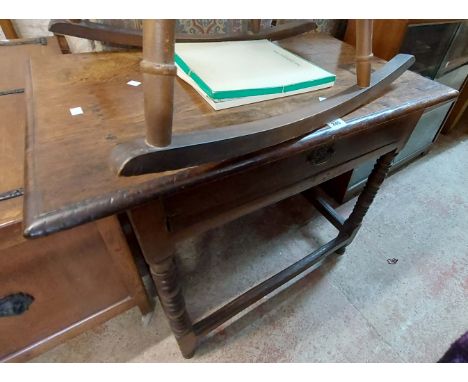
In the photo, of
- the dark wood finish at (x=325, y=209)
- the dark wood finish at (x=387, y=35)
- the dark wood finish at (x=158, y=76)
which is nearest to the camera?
the dark wood finish at (x=158, y=76)

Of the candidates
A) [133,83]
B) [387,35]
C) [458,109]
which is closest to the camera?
[133,83]

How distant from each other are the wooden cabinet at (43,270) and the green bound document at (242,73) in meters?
0.36

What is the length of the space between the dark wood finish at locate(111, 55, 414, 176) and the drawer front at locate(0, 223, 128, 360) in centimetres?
33

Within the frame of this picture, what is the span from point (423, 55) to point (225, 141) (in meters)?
1.29

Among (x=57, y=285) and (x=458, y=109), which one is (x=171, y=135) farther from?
(x=458, y=109)

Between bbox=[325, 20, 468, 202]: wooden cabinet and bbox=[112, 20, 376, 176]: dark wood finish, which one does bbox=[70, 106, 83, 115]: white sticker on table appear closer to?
bbox=[112, 20, 376, 176]: dark wood finish

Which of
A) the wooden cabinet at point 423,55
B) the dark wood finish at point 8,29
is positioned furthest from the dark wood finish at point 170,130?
the dark wood finish at point 8,29

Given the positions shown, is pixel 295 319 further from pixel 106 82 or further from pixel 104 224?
pixel 106 82

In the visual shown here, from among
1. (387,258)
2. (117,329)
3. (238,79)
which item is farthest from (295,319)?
(238,79)

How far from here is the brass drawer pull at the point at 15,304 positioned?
0.61 metres

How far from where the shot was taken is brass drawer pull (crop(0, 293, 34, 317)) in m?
0.61

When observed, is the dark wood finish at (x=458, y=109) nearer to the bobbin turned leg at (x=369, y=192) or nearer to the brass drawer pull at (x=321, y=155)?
the bobbin turned leg at (x=369, y=192)

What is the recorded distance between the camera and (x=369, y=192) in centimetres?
88

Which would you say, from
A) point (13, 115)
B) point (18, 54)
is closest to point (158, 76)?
point (13, 115)
